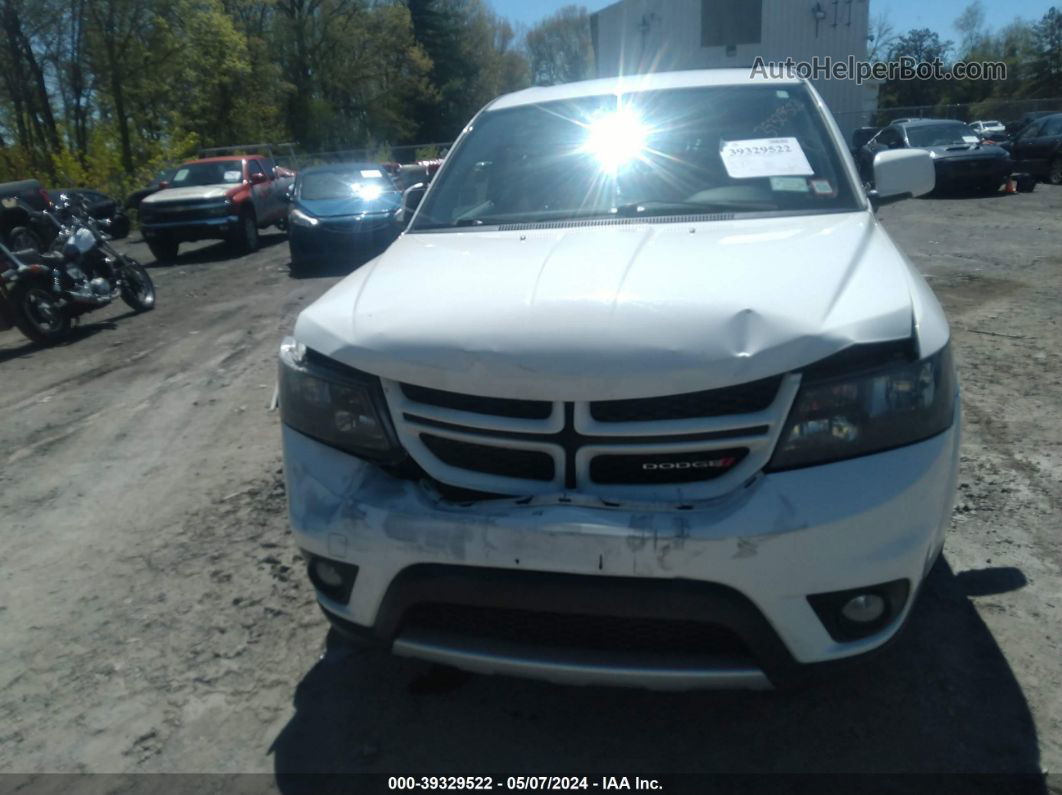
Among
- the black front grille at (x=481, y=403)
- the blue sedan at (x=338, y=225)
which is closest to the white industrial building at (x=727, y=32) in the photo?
the blue sedan at (x=338, y=225)

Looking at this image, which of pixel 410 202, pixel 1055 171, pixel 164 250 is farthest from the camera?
pixel 1055 171

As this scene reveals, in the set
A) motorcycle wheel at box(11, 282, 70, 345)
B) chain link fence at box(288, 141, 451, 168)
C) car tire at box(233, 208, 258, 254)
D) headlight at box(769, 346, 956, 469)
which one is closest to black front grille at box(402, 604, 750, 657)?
headlight at box(769, 346, 956, 469)

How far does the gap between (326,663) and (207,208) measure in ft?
46.5

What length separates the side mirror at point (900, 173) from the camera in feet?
13.0

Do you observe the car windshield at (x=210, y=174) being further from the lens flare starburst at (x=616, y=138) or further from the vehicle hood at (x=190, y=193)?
the lens flare starburst at (x=616, y=138)

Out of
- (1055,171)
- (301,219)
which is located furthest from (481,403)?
(1055,171)

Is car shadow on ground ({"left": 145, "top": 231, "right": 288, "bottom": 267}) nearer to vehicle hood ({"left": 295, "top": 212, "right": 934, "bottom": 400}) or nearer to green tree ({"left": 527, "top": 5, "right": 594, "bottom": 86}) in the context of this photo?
vehicle hood ({"left": 295, "top": 212, "right": 934, "bottom": 400})

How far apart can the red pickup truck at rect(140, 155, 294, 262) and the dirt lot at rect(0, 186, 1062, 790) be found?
35.7ft

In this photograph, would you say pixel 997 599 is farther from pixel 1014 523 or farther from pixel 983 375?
pixel 983 375

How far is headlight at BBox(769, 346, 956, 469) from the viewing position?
2152mm

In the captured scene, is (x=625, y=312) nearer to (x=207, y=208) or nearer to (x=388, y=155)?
(x=207, y=208)

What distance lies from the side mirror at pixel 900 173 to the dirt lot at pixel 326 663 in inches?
52.2

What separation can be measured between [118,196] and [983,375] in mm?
25119

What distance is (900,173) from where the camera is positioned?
3971mm
